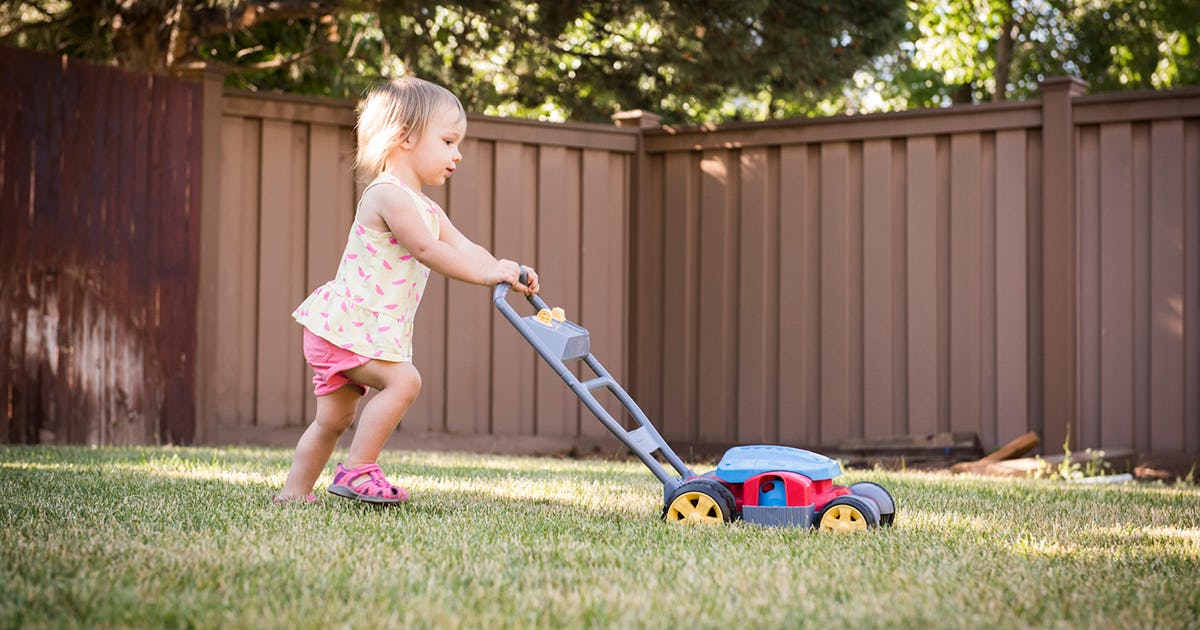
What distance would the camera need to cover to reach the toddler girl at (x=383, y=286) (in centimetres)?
302

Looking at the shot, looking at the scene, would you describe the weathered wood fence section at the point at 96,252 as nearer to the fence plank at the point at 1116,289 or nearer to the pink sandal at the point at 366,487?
the pink sandal at the point at 366,487

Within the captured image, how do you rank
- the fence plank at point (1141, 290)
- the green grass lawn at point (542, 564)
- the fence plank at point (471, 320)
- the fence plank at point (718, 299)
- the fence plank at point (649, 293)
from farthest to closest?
the fence plank at point (649, 293), the fence plank at point (718, 299), the fence plank at point (471, 320), the fence plank at point (1141, 290), the green grass lawn at point (542, 564)

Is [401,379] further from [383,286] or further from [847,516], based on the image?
[847,516]

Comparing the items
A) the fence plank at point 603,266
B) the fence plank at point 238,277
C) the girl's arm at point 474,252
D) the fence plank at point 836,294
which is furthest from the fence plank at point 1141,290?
the fence plank at point 238,277

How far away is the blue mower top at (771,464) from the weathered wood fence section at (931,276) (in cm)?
350

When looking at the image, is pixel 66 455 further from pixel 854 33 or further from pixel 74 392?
pixel 854 33

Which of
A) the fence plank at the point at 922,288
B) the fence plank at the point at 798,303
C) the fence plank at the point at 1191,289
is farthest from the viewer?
the fence plank at the point at 798,303

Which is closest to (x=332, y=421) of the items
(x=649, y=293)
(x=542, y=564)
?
(x=542, y=564)

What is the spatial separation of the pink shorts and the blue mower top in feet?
3.19

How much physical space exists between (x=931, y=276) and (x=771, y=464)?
148 inches

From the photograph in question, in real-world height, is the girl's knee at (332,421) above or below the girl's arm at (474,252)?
below

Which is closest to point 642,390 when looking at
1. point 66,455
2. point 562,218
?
point 562,218

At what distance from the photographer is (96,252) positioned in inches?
227

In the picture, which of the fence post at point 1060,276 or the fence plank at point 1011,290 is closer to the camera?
the fence post at point 1060,276
